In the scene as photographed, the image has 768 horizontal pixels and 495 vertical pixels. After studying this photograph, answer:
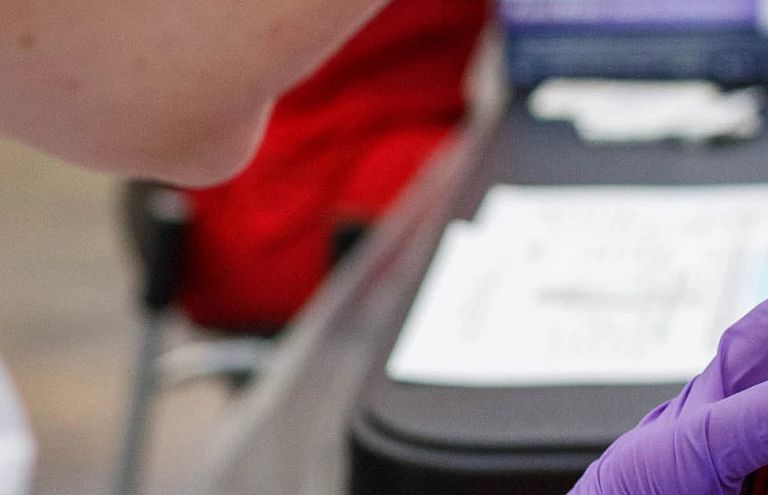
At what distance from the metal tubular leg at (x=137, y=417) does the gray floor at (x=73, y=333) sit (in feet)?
0.82

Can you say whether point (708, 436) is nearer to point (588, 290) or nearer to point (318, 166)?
point (588, 290)

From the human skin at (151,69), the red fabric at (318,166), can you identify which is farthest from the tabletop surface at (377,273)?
the human skin at (151,69)

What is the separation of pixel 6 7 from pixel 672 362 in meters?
0.49

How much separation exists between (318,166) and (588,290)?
954 millimetres

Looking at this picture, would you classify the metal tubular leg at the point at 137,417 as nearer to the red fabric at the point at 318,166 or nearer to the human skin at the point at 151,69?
the red fabric at the point at 318,166

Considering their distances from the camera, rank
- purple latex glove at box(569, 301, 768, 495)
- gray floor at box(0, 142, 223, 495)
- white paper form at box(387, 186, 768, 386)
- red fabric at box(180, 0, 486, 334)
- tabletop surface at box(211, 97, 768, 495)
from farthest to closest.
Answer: gray floor at box(0, 142, 223, 495)
red fabric at box(180, 0, 486, 334)
tabletop surface at box(211, 97, 768, 495)
white paper form at box(387, 186, 768, 386)
purple latex glove at box(569, 301, 768, 495)

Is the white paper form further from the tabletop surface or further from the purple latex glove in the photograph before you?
the purple latex glove

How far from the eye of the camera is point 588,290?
859 millimetres

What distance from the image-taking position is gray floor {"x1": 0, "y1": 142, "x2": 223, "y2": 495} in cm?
237

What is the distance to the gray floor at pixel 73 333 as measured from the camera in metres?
2.37

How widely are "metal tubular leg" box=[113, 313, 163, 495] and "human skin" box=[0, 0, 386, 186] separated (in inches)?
53.2

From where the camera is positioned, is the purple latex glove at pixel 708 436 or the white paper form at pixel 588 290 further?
the white paper form at pixel 588 290

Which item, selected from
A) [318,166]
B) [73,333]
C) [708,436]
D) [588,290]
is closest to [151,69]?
[708,436]

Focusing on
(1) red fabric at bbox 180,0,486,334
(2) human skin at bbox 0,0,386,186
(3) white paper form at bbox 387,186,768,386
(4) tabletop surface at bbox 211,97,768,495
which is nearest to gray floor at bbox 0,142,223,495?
(1) red fabric at bbox 180,0,486,334
